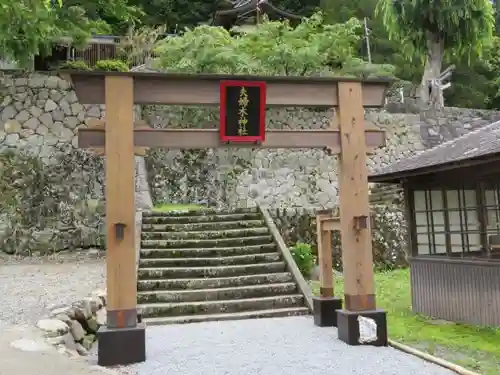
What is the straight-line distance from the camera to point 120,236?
569cm

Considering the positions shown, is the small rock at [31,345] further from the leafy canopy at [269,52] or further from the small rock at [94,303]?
the leafy canopy at [269,52]

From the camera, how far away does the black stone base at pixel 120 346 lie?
5.48m

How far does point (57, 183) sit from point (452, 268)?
386 inches

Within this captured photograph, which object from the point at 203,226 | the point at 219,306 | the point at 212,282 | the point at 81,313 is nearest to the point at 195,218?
the point at 203,226

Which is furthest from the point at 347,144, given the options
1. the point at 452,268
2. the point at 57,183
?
the point at 57,183

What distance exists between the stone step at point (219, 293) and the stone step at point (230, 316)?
0.49 m

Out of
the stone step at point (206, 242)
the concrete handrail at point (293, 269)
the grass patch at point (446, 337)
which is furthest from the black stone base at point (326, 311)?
the stone step at point (206, 242)

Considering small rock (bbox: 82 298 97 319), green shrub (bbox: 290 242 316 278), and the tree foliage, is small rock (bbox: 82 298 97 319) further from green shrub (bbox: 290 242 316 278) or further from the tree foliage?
the tree foliage

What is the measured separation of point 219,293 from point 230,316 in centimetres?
70

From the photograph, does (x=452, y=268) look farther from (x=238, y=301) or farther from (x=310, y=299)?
(x=238, y=301)

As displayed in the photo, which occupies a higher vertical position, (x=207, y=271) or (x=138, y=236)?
(x=138, y=236)

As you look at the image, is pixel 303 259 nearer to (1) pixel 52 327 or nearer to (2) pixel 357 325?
(2) pixel 357 325

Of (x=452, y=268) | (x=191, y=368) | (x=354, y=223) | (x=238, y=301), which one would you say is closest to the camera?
(x=191, y=368)

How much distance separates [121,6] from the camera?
15430 millimetres
